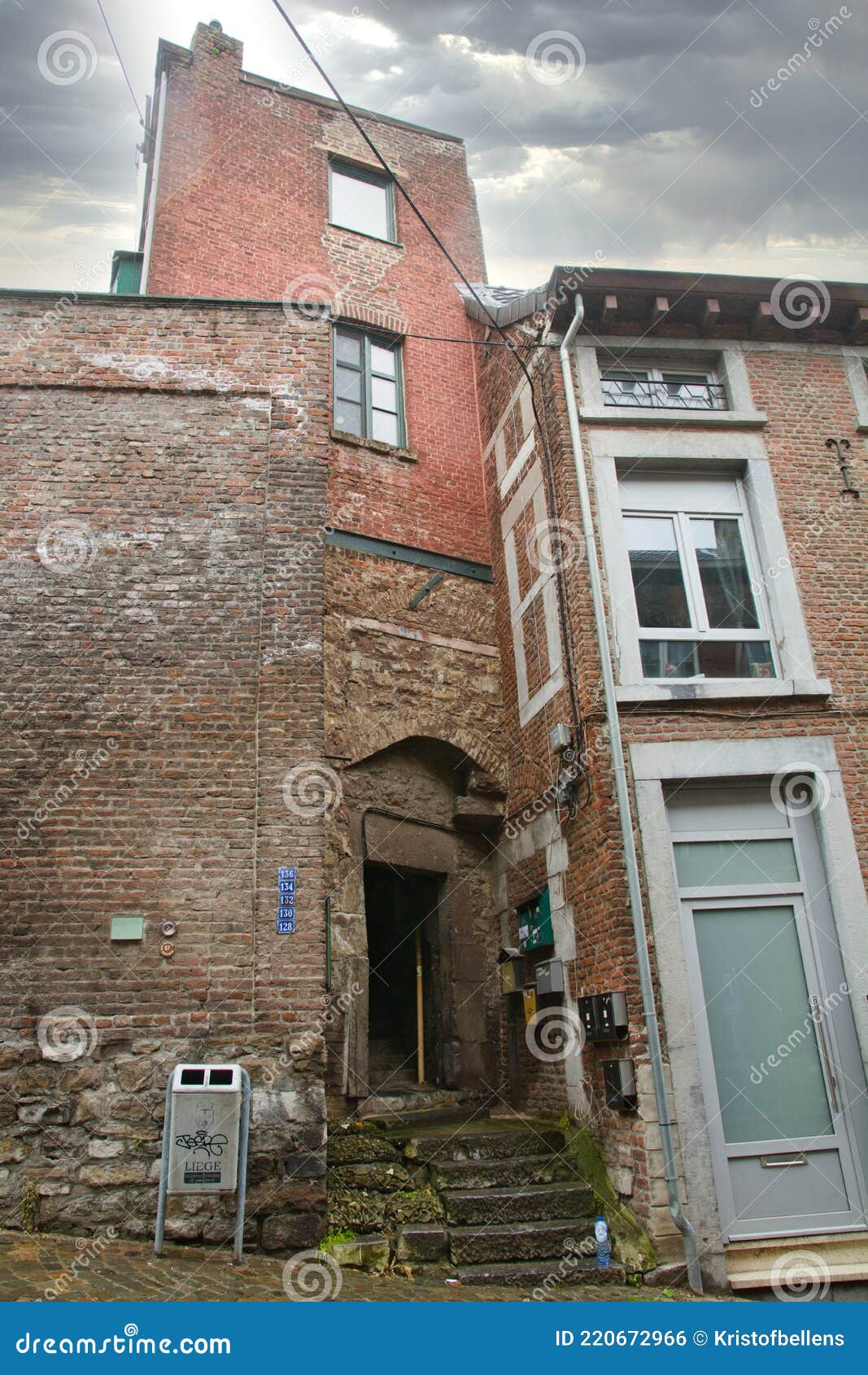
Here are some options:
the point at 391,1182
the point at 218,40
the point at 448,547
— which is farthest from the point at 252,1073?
the point at 218,40

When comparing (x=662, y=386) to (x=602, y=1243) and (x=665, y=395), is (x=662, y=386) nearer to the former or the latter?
(x=665, y=395)

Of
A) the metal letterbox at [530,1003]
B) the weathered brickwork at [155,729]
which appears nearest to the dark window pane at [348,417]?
the weathered brickwork at [155,729]

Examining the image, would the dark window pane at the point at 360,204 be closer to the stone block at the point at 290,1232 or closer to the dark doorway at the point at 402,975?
the dark doorway at the point at 402,975

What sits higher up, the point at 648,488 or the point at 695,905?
the point at 648,488

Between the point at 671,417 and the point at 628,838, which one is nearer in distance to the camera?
the point at 628,838

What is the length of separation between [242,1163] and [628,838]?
3246 millimetres

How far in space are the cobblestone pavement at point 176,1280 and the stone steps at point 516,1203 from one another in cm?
47

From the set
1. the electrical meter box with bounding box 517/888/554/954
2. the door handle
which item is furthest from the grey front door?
the electrical meter box with bounding box 517/888/554/954

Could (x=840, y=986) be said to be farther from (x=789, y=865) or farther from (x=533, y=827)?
(x=533, y=827)

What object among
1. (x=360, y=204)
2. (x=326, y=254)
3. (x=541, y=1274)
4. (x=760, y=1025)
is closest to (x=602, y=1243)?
(x=541, y=1274)

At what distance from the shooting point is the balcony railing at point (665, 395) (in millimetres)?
8453

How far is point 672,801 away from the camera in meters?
6.96

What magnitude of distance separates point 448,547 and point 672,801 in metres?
3.89

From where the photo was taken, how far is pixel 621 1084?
6070mm
